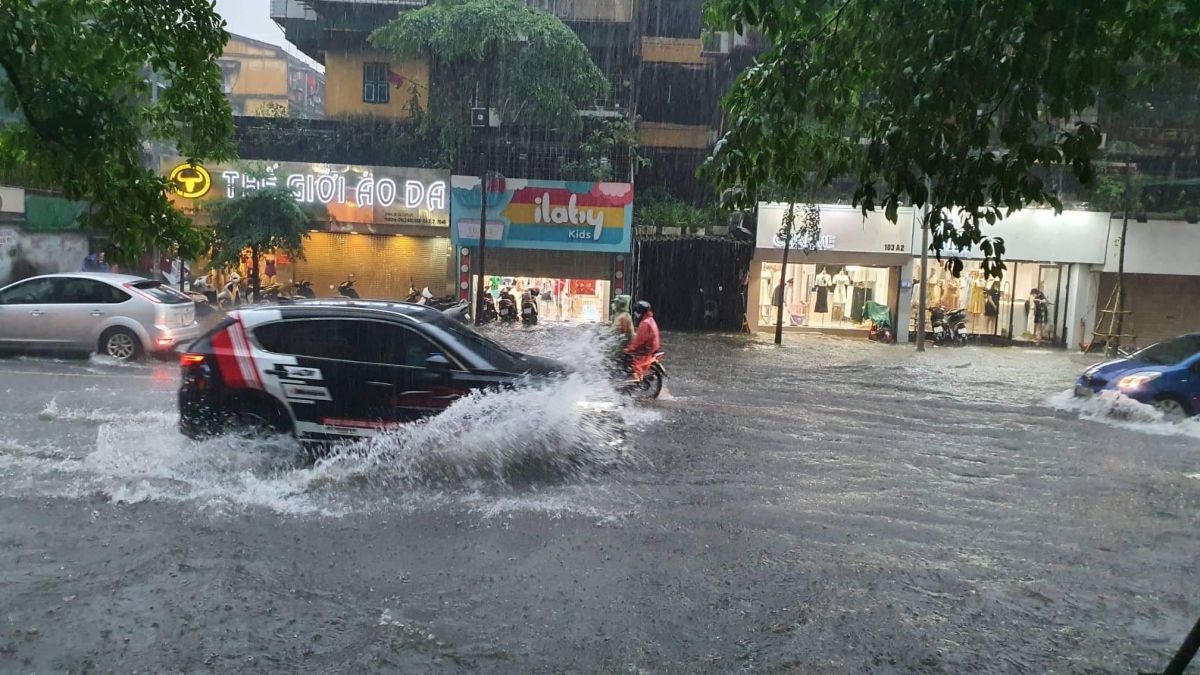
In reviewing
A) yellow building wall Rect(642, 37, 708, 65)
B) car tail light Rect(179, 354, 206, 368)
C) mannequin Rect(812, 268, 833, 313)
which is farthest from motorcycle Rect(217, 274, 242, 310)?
mannequin Rect(812, 268, 833, 313)

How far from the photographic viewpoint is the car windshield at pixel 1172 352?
43.0 ft

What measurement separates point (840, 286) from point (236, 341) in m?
21.4

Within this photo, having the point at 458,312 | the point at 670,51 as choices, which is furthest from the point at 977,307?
the point at 458,312

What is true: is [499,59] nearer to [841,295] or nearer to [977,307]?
[841,295]

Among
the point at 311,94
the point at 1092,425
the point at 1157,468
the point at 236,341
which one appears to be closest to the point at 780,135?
the point at 236,341

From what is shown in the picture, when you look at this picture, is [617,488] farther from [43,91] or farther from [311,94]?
[311,94]

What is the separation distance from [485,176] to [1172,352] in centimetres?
1675

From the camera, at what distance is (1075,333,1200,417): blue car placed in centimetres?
1285

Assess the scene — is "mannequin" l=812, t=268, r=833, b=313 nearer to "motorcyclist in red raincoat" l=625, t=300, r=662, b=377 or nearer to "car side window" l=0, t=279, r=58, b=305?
"motorcyclist in red raincoat" l=625, t=300, r=662, b=377

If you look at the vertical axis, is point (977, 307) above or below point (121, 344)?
above

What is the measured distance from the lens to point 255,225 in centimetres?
2280

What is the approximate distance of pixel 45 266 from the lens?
23.1m

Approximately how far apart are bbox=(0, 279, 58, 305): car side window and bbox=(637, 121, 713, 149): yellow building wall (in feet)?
59.8

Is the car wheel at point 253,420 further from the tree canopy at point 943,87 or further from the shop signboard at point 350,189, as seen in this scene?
the shop signboard at point 350,189
